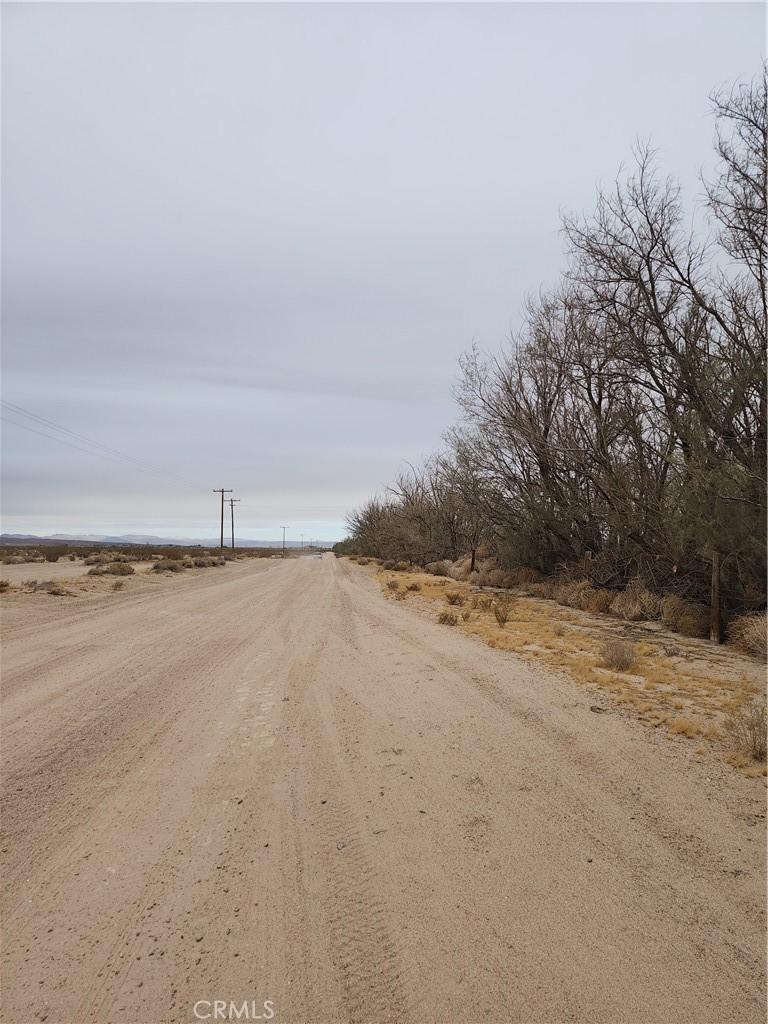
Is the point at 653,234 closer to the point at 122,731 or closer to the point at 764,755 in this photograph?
the point at 764,755

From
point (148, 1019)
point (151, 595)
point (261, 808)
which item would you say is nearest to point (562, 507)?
point (151, 595)

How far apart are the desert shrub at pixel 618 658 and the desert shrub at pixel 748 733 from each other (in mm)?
2030

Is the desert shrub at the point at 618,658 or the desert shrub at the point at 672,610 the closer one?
the desert shrub at the point at 618,658

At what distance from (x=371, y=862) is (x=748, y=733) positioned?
11.4 feet

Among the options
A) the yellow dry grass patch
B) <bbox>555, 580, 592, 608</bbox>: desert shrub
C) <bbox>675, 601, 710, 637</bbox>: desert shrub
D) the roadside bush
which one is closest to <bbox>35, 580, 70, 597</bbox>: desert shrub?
the yellow dry grass patch

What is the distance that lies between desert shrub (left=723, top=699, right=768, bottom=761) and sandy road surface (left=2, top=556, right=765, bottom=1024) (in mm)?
447

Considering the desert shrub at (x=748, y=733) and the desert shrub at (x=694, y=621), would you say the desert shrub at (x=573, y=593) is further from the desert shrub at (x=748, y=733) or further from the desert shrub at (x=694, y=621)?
the desert shrub at (x=748, y=733)

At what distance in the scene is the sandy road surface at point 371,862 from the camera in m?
2.09

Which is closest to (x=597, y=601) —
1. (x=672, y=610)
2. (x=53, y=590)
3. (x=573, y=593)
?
(x=573, y=593)

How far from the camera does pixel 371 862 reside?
9.36 ft

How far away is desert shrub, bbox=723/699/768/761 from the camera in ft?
13.8

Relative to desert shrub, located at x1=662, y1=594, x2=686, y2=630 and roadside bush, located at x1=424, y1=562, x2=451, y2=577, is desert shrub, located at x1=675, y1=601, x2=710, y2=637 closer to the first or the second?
desert shrub, located at x1=662, y1=594, x2=686, y2=630

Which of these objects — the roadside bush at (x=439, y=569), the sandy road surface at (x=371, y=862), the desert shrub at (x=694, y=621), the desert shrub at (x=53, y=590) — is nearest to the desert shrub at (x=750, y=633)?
the desert shrub at (x=694, y=621)

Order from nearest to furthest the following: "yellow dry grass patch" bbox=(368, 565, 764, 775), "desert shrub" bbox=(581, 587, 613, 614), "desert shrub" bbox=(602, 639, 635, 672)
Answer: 1. "yellow dry grass patch" bbox=(368, 565, 764, 775)
2. "desert shrub" bbox=(602, 639, 635, 672)
3. "desert shrub" bbox=(581, 587, 613, 614)
